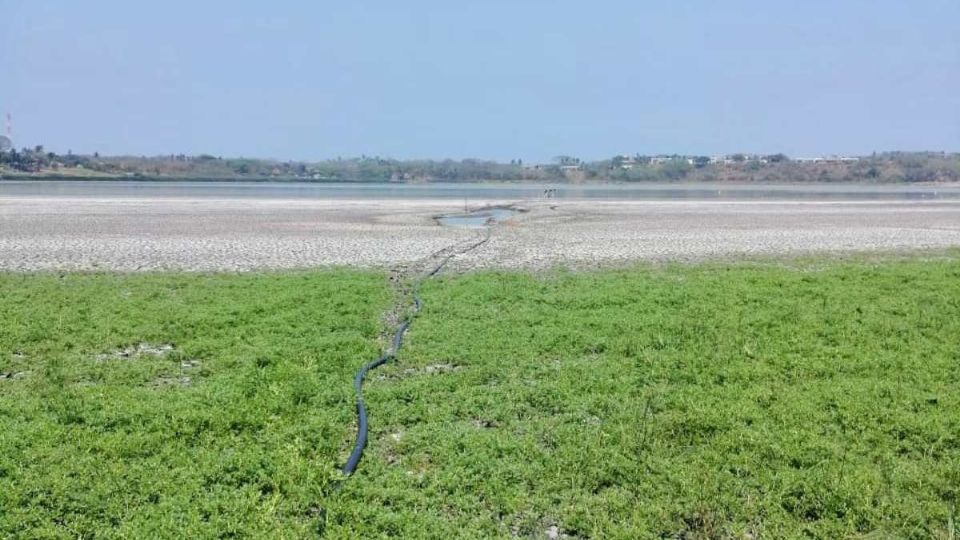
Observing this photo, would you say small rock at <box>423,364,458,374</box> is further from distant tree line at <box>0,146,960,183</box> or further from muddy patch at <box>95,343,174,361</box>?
distant tree line at <box>0,146,960,183</box>

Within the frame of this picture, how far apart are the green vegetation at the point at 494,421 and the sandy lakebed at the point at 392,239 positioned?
6.97 meters

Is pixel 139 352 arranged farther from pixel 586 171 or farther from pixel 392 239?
pixel 586 171

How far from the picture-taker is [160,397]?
6836 millimetres

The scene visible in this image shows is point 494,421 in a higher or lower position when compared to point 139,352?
lower

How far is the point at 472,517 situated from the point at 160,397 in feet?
12.4

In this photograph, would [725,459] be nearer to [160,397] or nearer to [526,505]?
[526,505]

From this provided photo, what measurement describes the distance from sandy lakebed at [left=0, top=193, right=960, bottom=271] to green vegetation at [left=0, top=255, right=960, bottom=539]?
6.97m

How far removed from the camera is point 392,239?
81.7ft

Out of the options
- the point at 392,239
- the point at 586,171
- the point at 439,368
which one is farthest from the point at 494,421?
the point at 586,171

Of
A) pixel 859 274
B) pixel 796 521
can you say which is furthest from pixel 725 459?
pixel 859 274

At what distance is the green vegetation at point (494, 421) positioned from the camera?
478cm

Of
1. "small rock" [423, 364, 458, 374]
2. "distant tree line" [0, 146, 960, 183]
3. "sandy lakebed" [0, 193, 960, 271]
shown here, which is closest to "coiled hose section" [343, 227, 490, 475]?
"small rock" [423, 364, 458, 374]

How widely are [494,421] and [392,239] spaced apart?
61.8ft

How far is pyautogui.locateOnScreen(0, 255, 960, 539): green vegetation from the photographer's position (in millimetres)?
4781
